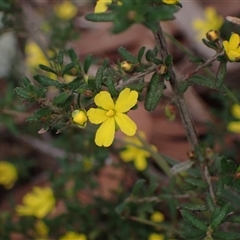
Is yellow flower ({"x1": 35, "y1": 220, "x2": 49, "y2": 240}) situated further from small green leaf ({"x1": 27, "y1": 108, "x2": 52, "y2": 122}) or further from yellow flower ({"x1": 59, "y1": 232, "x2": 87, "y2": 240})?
small green leaf ({"x1": 27, "y1": 108, "x2": 52, "y2": 122})

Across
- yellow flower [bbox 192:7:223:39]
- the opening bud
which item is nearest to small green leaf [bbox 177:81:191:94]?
the opening bud

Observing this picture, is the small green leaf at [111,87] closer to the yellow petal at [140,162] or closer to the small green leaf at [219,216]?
the small green leaf at [219,216]

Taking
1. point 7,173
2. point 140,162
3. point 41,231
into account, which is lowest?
point 7,173

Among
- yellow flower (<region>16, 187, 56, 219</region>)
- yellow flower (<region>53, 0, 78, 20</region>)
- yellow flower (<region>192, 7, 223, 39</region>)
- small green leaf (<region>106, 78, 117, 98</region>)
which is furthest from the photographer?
yellow flower (<region>53, 0, 78, 20</region>)

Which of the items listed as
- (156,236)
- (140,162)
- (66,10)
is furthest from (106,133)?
(66,10)

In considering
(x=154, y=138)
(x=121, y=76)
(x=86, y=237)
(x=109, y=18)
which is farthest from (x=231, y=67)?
(x=109, y=18)

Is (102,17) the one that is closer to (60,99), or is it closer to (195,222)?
(60,99)

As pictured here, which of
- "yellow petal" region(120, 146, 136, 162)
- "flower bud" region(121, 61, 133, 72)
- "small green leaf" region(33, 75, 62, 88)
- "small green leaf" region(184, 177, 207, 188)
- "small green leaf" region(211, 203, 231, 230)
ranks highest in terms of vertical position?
"flower bud" region(121, 61, 133, 72)
